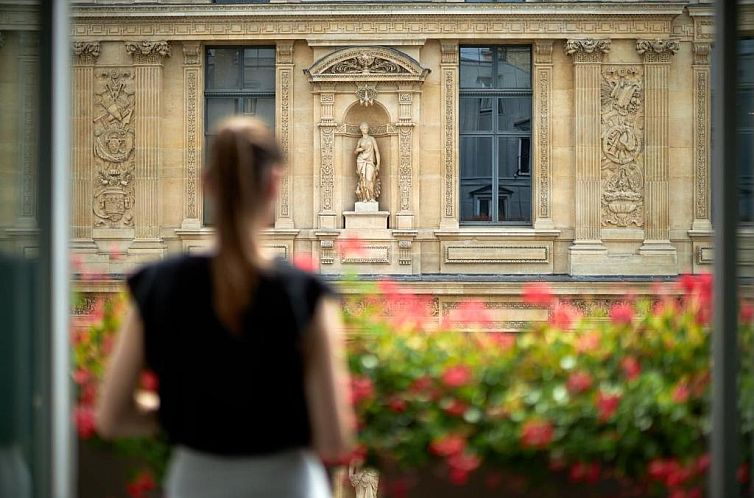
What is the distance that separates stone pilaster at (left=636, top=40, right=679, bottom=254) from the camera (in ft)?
55.5

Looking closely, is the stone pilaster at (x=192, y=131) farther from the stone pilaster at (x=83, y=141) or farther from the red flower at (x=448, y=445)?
the red flower at (x=448, y=445)

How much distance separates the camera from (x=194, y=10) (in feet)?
56.2

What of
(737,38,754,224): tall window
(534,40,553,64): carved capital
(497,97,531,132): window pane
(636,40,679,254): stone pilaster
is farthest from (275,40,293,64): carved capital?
(737,38,754,224): tall window

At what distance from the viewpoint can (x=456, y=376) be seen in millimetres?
3219

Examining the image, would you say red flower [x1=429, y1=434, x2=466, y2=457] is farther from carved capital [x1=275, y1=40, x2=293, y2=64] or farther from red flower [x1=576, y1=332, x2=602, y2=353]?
carved capital [x1=275, y1=40, x2=293, y2=64]

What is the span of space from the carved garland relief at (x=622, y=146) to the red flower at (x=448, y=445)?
14.4 meters

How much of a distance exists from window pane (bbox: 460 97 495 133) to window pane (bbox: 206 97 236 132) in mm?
3484

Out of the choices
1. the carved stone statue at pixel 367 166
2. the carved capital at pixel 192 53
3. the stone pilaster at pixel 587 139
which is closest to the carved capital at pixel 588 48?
the stone pilaster at pixel 587 139

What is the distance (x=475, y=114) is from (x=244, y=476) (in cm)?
1575

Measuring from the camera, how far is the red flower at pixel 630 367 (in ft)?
10.6

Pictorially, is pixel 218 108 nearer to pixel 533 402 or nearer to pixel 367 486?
pixel 367 486

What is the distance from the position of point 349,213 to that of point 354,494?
13.3 feet

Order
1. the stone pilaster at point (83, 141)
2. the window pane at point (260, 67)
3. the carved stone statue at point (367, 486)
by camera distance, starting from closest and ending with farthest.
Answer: the carved stone statue at point (367, 486) → the stone pilaster at point (83, 141) → the window pane at point (260, 67)

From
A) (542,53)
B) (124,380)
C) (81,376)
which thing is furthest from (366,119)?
(124,380)
